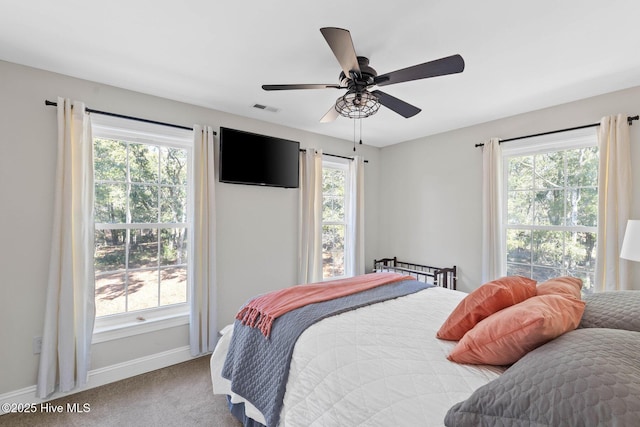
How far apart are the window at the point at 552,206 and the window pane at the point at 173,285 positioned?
3551 mm

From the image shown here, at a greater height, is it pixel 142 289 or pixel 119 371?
pixel 142 289

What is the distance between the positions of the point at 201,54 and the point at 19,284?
2.17 metres

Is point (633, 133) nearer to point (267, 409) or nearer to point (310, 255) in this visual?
point (310, 255)

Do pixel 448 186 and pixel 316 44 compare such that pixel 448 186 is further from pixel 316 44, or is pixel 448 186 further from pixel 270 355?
pixel 270 355

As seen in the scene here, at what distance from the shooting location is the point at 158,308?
285cm

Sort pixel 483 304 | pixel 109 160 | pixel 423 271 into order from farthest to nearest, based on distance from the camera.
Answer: pixel 423 271, pixel 109 160, pixel 483 304

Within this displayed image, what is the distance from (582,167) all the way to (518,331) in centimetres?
265

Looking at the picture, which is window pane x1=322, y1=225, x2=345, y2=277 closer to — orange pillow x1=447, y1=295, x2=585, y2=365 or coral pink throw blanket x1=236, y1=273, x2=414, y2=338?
coral pink throw blanket x1=236, y1=273, x2=414, y2=338

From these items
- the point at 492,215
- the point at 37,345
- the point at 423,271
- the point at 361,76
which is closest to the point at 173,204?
the point at 37,345

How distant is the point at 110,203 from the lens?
2.62 metres

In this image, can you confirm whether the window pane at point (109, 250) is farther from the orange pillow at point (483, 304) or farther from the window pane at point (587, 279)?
the window pane at point (587, 279)

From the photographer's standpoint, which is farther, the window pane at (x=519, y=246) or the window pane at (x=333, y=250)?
the window pane at (x=333, y=250)

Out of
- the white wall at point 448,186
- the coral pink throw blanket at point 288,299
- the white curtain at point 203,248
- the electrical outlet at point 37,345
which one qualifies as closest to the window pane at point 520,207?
the white wall at point 448,186

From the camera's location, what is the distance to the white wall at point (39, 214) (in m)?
2.13
